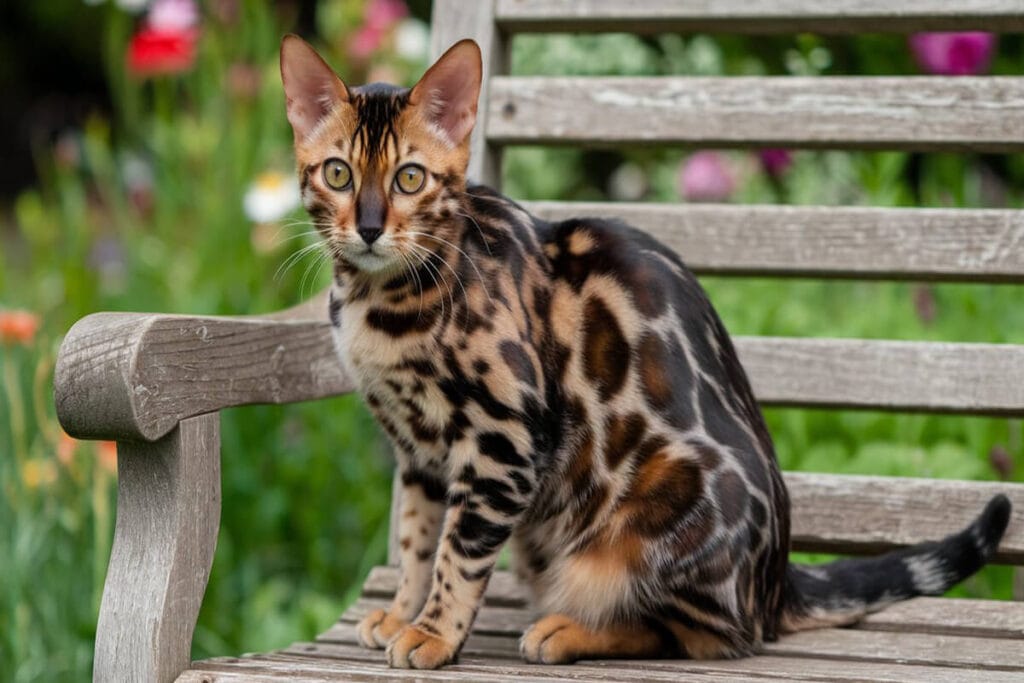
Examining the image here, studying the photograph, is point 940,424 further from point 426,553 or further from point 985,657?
point 426,553

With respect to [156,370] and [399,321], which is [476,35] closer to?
[399,321]

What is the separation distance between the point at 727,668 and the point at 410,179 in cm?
73

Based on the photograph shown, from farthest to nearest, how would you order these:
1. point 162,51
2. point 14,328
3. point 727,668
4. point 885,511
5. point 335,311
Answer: point 162,51
point 14,328
point 885,511
point 335,311
point 727,668

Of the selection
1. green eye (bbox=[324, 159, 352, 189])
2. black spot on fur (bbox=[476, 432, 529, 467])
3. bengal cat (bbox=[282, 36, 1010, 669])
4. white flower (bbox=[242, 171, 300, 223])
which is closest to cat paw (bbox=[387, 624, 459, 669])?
bengal cat (bbox=[282, 36, 1010, 669])

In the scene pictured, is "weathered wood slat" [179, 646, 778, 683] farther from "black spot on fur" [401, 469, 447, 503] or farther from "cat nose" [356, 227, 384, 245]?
"cat nose" [356, 227, 384, 245]

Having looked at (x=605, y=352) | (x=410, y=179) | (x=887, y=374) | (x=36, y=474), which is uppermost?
(x=410, y=179)

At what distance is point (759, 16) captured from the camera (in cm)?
221

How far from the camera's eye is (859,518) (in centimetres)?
211

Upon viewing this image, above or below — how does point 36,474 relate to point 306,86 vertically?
below

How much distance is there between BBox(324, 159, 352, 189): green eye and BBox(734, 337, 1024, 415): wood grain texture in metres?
0.86

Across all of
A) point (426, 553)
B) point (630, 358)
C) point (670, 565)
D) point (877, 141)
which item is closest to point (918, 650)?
point (670, 565)

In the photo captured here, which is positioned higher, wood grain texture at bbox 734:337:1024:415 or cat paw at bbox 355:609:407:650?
wood grain texture at bbox 734:337:1024:415

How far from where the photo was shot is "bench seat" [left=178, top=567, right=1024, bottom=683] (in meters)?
1.51

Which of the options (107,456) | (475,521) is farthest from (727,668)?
(107,456)
